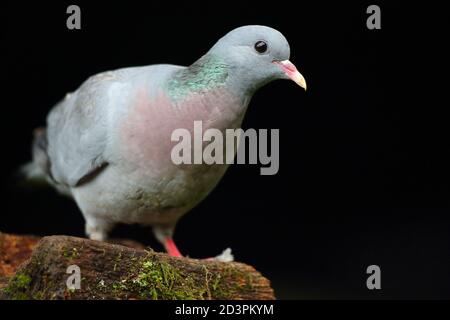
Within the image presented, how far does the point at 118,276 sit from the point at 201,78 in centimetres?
127

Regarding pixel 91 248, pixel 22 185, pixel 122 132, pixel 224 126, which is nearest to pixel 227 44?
pixel 224 126

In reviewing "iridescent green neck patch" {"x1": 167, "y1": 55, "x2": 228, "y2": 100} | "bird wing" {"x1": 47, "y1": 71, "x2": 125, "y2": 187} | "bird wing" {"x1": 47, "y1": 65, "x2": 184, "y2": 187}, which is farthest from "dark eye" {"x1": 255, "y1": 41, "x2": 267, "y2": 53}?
"bird wing" {"x1": 47, "y1": 71, "x2": 125, "y2": 187}

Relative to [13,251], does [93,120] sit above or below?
above

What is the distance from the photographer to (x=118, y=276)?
329cm

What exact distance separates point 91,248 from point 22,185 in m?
2.81

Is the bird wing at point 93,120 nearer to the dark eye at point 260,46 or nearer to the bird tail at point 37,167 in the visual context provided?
the bird tail at point 37,167

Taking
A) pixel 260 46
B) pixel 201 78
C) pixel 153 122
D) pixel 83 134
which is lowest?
pixel 83 134

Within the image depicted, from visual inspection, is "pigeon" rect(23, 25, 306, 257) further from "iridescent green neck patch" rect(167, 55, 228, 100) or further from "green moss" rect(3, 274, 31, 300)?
"green moss" rect(3, 274, 31, 300)

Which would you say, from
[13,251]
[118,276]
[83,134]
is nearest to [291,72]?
[83,134]

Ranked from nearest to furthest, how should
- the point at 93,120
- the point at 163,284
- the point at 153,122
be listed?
the point at 163,284
the point at 153,122
the point at 93,120

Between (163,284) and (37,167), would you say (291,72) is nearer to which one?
(163,284)

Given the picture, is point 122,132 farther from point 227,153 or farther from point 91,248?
point 91,248

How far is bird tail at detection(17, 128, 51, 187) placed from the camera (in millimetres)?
5316

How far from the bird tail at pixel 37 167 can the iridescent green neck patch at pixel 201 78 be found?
155 centimetres
